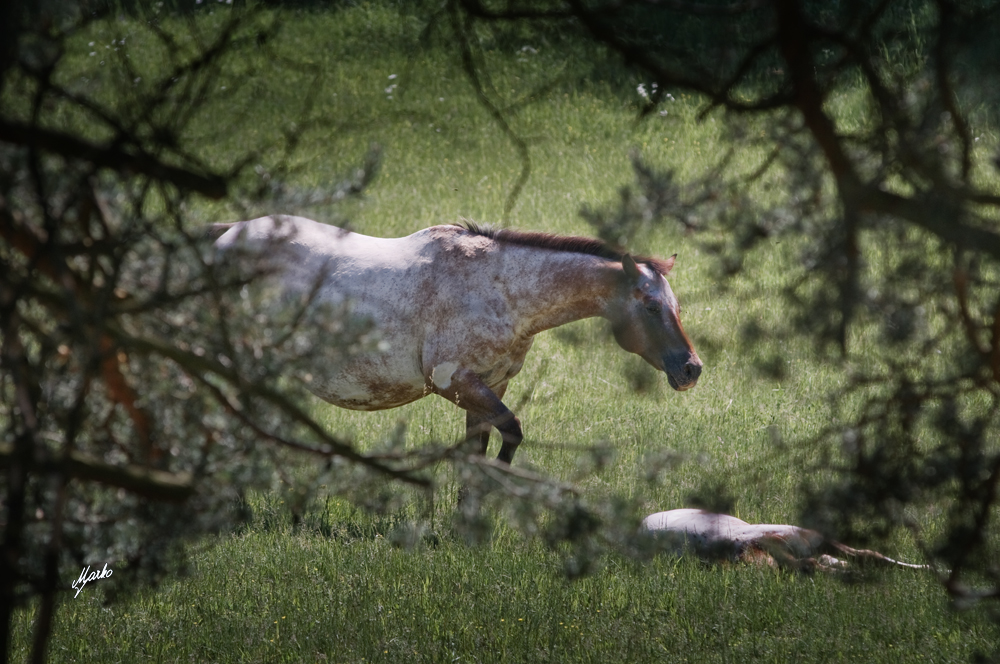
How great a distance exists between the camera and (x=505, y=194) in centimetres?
1587

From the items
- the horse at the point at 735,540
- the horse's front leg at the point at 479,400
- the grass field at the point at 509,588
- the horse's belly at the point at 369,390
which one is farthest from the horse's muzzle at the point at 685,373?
the horse's belly at the point at 369,390

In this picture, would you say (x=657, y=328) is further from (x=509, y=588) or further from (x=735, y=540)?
(x=509, y=588)

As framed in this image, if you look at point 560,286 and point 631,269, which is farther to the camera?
point 560,286

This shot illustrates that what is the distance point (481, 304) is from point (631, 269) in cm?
99

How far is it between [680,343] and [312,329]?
3831 mm

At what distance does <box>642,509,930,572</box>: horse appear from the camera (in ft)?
20.1

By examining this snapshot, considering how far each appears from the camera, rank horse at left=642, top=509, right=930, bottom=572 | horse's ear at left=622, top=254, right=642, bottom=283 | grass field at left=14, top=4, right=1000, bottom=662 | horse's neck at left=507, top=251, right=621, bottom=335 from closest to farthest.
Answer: grass field at left=14, top=4, right=1000, bottom=662 → horse at left=642, top=509, right=930, bottom=572 → horse's ear at left=622, top=254, right=642, bottom=283 → horse's neck at left=507, top=251, right=621, bottom=335

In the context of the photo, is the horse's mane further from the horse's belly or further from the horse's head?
the horse's belly

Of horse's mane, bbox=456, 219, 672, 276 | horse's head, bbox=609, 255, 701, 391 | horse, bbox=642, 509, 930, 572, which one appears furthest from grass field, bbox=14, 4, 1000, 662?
horse's mane, bbox=456, 219, 672, 276

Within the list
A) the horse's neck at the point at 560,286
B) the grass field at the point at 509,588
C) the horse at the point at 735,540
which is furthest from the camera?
the horse's neck at the point at 560,286

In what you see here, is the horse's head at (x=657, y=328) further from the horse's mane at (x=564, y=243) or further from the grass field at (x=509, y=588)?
the grass field at (x=509, y=588)

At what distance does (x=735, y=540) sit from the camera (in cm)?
645

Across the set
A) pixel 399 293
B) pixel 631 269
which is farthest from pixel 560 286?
pixel 399 293

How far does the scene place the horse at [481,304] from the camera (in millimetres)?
6637
